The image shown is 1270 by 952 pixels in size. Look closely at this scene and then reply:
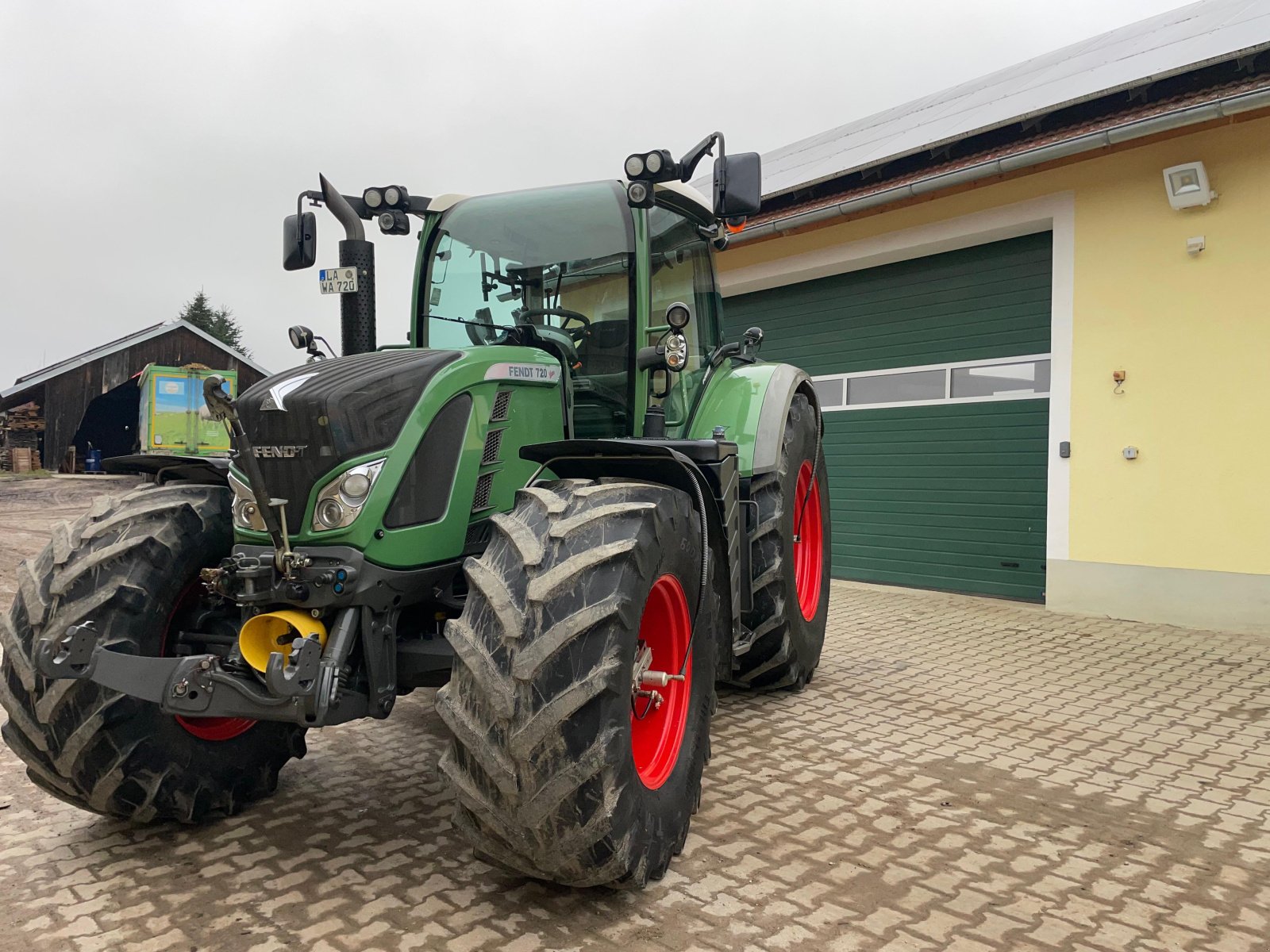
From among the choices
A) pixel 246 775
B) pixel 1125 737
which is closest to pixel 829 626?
pixel 1125 737

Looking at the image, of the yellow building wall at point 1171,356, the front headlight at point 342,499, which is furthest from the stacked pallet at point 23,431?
the front headlight at point 342,499

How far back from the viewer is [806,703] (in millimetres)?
4625

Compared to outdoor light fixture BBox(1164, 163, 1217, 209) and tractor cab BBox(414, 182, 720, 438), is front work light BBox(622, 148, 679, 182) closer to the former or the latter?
tractor cab BBox(414, 182, 720, 438)

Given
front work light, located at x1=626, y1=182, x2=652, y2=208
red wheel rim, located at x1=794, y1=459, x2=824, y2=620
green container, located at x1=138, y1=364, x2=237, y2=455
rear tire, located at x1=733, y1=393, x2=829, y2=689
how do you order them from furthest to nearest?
green container, located at x1=138, y1=364, x2=237, y2=455
red wheel rim, located at x1=794, y1=459, x2=824, y2=620
rear tire, located at x1=733, y1=393, x2=829, y2=689
front work light, located at x1=626, y1=182, x2=652, y2=208

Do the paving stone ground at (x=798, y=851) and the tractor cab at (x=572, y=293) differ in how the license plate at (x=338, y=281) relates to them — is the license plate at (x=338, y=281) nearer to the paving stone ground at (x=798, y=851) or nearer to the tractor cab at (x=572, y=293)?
the tractor cab at (x=572, y=293)

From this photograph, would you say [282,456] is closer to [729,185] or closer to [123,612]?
[123,612]

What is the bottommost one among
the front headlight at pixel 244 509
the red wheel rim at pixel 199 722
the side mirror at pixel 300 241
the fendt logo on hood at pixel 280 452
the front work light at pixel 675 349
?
the red wheel rim at pixel 199 722

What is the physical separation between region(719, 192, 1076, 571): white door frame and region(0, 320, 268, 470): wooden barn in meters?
17.4

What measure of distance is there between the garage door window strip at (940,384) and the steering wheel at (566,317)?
16.8 feet

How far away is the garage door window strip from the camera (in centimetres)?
757

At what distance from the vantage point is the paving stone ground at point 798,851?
2.39 metres

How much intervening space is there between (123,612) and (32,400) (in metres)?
21.9

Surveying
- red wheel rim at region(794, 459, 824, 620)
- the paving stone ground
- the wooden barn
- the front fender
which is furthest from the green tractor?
the wooden barn

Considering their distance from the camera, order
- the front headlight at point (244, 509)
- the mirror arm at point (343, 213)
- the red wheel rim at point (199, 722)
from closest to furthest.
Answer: the front headlight at point (244, 509) < the red wheel rim at point (199, 722) < the mirror arm at point (343, 213)
